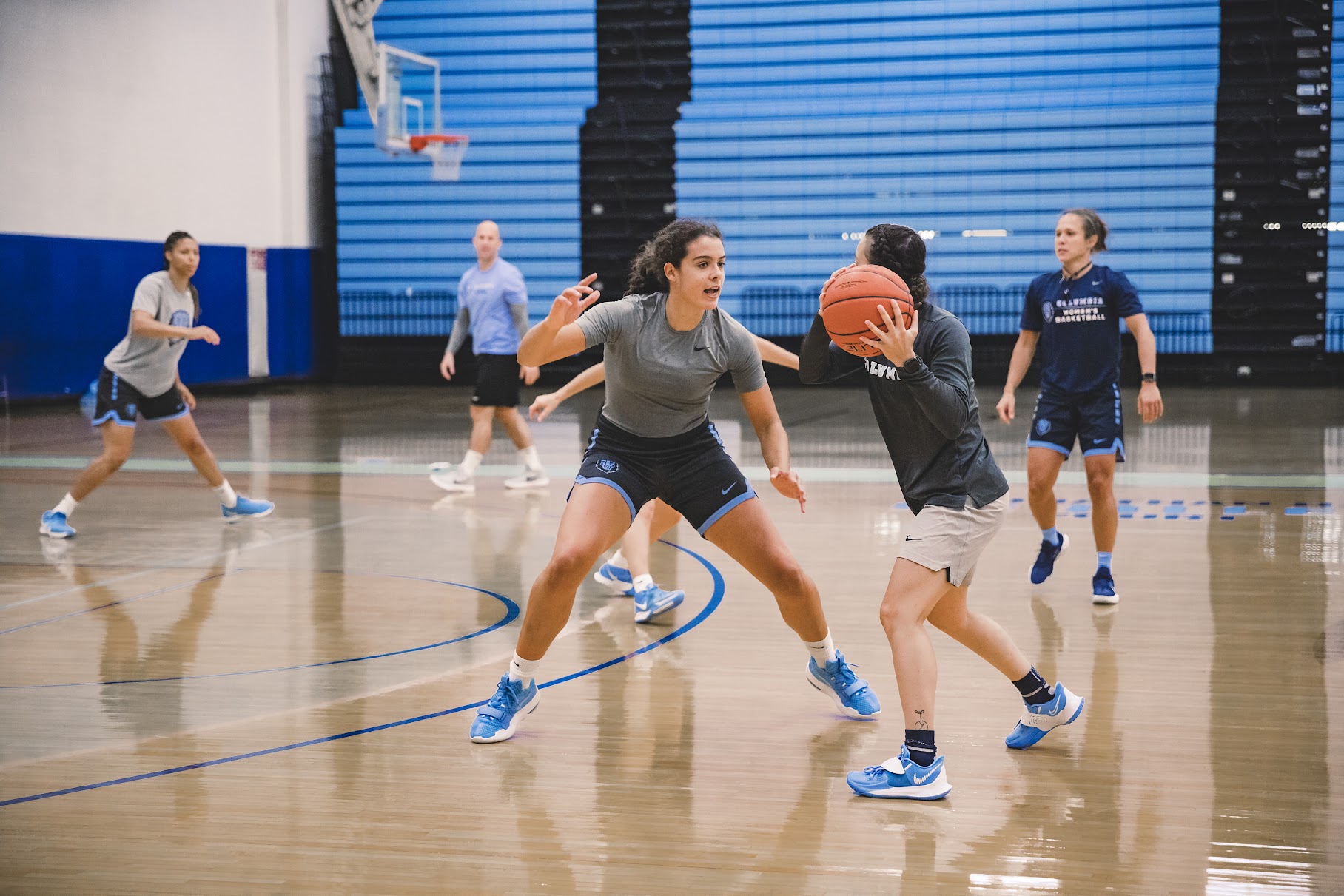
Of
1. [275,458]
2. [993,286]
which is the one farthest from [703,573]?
[993,286]

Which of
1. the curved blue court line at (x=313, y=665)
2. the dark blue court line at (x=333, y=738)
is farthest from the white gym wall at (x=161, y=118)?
the dark blue court line at (x=333, y=738)

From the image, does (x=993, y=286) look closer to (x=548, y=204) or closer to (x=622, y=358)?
(x=548, y=204)

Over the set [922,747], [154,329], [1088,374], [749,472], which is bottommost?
[749,472]

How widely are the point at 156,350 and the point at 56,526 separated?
999 mm

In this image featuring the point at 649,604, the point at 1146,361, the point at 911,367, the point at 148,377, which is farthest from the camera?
the point at 148,377

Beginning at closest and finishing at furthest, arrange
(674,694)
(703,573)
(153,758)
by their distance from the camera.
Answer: (153,758), (674,694), (703,573)

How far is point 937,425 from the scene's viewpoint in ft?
9.96

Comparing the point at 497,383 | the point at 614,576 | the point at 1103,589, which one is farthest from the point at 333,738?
the point at 497,383

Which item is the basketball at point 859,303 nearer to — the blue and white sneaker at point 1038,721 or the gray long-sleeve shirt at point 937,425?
the gray long-sleeve shirt at point 937,425

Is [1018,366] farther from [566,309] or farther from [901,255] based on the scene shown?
[566,309]

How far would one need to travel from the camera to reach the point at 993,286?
1633 centimetres

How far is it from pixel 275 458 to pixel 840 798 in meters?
7.58

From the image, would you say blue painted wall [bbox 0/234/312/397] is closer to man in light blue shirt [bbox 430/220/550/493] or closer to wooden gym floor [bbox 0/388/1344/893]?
wooden gym floor [bbox 0/388/1344/893]

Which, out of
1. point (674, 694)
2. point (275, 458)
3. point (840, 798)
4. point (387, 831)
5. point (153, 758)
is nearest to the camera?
point (387, 831)
